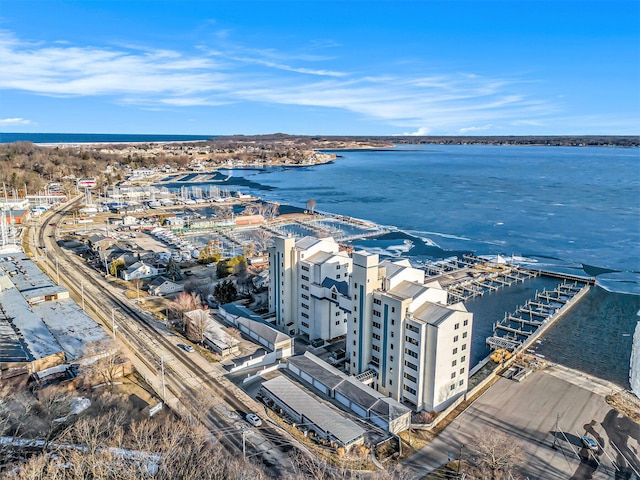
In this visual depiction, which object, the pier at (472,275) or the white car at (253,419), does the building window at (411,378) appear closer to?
the white car at (253,419)

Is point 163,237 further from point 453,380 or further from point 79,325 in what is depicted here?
point 453,380

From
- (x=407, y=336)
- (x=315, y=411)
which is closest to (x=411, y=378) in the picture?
(x=407, y=336)

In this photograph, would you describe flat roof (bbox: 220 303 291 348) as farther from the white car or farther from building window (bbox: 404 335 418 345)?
building window (bbox: 404 335 418 345)

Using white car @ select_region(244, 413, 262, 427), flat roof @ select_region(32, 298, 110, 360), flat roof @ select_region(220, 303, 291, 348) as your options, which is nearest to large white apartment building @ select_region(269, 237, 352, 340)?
flat roof @ select_region(220, 303, 291, 348)

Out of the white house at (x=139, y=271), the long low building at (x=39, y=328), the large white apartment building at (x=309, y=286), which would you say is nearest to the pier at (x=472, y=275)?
the large white apartment building at (x=309, y=286)

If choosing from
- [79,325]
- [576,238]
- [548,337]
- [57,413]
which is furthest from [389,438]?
[576,238]

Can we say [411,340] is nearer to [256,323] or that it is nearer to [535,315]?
[256,323]

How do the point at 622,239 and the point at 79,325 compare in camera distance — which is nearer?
the point at 79,325
